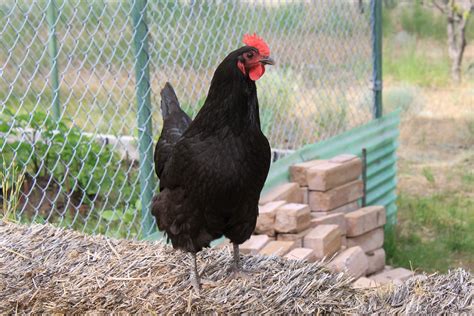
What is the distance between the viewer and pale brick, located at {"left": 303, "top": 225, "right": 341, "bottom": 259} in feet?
15.6

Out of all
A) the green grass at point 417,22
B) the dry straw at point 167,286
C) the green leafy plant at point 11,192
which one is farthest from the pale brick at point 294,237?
the green grass at point 417,22

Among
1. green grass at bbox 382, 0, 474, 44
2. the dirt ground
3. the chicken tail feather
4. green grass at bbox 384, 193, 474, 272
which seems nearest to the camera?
the chicken tail feather

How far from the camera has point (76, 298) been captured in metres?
2.91

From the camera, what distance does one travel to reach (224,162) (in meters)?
3.23

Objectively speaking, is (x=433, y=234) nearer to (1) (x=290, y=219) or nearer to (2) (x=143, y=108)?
(1) (x=290, y=219)

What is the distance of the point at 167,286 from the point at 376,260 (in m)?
3.00

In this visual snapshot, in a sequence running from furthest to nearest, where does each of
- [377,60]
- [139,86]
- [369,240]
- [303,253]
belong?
[377,60] < [369,240] < [303,253] < [139,86]

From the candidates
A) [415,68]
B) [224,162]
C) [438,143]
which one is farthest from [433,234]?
[415,68]

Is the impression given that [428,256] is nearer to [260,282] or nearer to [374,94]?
[374,94]

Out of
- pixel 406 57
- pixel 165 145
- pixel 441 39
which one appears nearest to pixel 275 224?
pixel 165 145

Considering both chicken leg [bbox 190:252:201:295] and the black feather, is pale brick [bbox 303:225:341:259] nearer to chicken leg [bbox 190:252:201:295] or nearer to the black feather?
the black feather

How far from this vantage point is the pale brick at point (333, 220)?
5.17 m

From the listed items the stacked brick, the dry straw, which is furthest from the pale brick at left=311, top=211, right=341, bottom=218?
the dry straw

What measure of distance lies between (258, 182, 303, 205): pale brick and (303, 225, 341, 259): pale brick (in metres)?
0.33
